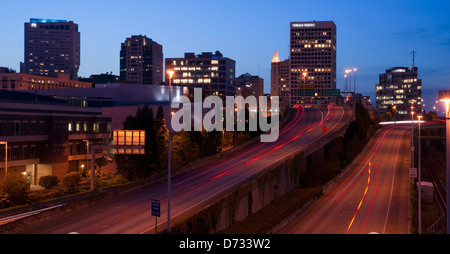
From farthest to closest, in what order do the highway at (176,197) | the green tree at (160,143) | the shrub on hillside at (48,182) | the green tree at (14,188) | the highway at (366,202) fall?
1. the green tree at (160,143)
2. the shrub on hillside at (48,182)
3. the green tree at (14,188)
4. the highway at (366,202)
5. the highway at (176,197)

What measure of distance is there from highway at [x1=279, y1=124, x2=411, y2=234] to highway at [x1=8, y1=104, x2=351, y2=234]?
27.6ft

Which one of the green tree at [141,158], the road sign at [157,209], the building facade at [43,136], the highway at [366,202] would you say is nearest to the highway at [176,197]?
the road sign at [157,209]

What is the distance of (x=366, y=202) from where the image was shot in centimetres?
4591

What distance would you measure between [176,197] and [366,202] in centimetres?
2178

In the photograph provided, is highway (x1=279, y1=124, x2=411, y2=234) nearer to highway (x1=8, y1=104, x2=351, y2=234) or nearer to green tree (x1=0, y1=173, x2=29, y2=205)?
highway (x1=8, y1=104, x2=351, y2=234)

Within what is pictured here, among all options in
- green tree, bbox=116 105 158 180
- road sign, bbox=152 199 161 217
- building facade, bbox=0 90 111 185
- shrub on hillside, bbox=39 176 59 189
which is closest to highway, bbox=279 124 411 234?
road sign, bbox=152 199 161 217

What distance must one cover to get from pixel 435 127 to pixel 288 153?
6537 cm

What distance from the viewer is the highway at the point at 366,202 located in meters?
36.3

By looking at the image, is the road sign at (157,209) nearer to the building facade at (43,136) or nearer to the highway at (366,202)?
the highway at (366,202)

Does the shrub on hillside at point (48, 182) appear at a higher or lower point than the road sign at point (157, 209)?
lower

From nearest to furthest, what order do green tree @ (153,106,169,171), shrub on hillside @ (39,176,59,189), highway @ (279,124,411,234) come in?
highway @ (279,124,411,234) < shrub on hillside @ (39,176,59,189) < green tree @ (153,106,169,171)

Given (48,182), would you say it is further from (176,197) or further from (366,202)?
(366,202)

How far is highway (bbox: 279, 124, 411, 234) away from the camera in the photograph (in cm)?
3634

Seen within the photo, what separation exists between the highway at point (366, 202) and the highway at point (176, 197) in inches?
332
